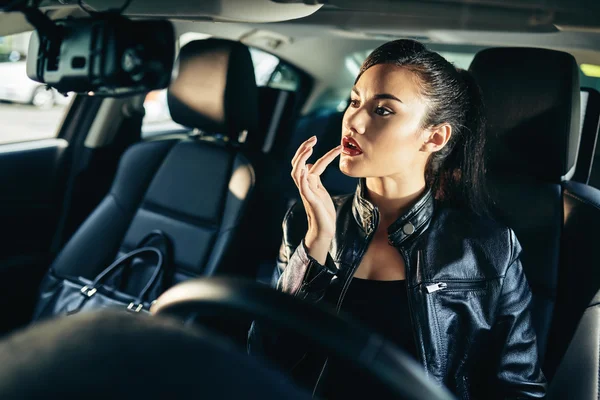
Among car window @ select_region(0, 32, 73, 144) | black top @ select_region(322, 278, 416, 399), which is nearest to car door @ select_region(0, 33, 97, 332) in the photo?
car window @ select_region(0, 32, 73, 144)

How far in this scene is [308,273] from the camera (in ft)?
4.33

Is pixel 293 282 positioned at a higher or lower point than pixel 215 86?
lower

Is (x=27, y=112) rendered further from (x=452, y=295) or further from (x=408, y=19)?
(x=452, y=295)

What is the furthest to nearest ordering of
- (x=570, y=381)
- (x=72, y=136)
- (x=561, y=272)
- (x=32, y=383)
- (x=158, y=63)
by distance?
1. (x=72, y=136)
2. (x=158, y=63)
3. (x=561, y=272)
4. (x=570, y=381)
5. (x=32, y=383)

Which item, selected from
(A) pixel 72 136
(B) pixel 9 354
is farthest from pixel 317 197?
(A) pixel 72 136

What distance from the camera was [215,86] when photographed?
2145 mm

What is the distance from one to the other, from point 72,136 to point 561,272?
2.16 meters

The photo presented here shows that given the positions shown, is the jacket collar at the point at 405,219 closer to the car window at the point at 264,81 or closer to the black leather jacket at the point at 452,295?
the black leather jacket at the point at 452,295

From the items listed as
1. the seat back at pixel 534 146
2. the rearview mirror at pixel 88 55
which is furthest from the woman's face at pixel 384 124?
the rearview mirror at pixel 88 55

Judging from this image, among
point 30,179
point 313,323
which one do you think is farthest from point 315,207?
point 30,179

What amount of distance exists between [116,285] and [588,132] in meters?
1.68

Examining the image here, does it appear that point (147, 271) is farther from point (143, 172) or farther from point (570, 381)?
point (570, 381)

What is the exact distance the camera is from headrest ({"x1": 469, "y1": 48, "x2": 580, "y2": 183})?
60.9 inches

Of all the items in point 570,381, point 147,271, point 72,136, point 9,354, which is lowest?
point 147,271
